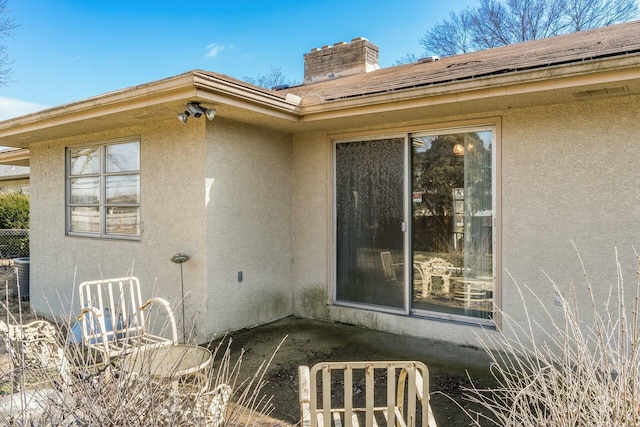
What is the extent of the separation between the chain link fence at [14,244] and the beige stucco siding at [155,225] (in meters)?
7.24

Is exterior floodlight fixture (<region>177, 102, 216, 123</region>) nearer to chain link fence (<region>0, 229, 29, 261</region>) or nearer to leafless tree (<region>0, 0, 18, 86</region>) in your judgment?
chain link fence (<region>0, 229, 29, 261</region>)

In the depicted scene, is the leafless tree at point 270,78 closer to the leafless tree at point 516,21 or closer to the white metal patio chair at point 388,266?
the leafless tree at point 516,21

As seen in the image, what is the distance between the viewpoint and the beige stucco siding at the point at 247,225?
17.7 ft

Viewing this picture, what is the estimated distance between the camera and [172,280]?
221 inches

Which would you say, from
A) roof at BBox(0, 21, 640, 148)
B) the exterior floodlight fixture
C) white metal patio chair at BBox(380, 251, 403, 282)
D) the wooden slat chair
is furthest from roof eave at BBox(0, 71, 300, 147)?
the wooden slat chair

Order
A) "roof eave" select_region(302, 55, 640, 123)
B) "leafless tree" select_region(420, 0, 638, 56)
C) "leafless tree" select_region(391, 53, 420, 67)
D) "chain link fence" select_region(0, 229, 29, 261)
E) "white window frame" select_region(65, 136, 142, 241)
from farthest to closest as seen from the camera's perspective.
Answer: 1. "leafless tree" select_region(391, 53, 420, 67)
2. "leafless tree" select_region(420, 0, 638, 56)
3. "chain link fence" select_region(0, 229, 29, 261)
4. "white window frame" select_region(65, 136, 142, 241)
5. "roof eave" select_region(302, 55, 640, 123)

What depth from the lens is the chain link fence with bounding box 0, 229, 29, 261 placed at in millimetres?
12992

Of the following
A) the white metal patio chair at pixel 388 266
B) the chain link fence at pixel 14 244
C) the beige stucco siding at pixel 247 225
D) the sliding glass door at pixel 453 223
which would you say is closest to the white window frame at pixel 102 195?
the beige stucco siding at pixel 247 225

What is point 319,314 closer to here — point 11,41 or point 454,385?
point 454,385

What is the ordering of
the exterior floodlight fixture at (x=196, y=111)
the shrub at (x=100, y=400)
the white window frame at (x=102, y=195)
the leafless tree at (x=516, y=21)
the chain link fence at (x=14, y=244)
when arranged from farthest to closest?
the leafless tree at (x=516, y=21) → the chain link fence at (x=14, y=244) → the white window frame at (x=102, y=195) → the exterior floodlight fixture at (x=196, y=111) → the shrub at (x=100, y=400)

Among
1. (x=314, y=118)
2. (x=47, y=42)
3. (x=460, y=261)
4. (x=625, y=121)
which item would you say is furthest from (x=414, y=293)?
(x=47, y=42)

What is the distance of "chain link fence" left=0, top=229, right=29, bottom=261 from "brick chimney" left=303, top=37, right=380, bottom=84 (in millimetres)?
9750

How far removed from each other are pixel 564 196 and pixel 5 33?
15119 millimetres

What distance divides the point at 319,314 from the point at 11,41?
13.1 metres
